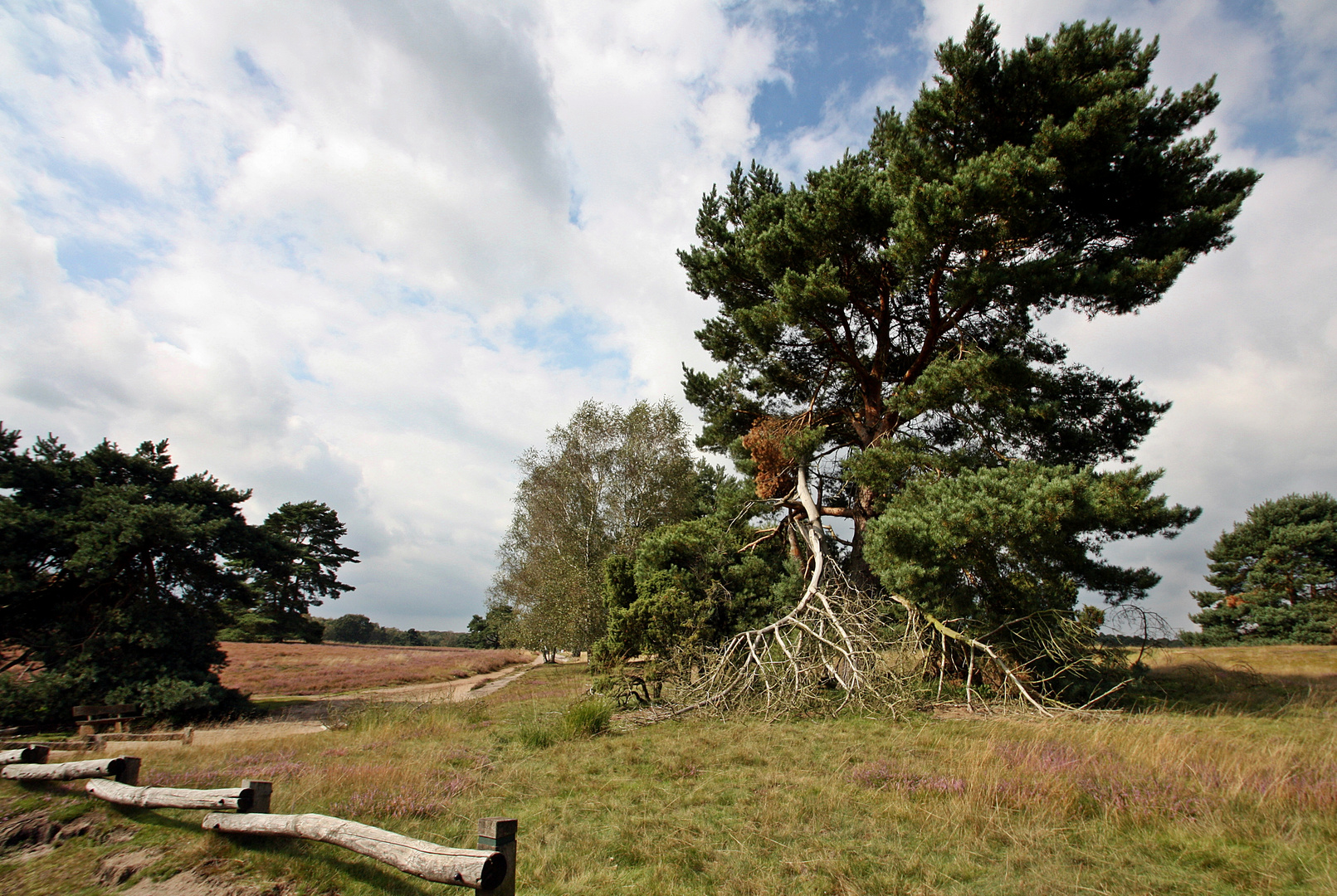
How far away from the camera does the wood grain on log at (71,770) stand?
608 cm

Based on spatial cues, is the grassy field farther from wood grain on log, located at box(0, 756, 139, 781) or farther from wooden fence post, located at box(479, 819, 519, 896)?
wooden fence post, located at box(479, 819, 519, 896)

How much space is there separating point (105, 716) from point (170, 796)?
503 inches

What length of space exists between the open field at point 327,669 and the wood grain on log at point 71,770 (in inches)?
696

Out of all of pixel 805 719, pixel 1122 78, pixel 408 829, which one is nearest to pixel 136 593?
pixel 408 829

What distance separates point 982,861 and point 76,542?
20.3 m

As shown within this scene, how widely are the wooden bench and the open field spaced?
7.82 metres

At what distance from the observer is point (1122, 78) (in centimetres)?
1157

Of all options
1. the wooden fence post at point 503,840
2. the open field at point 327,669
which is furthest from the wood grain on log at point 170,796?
the open field at point 327,669

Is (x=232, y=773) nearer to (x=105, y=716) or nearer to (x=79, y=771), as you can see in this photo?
(x=79, y=771)

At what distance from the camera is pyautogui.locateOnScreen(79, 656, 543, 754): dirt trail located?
11.8 metres

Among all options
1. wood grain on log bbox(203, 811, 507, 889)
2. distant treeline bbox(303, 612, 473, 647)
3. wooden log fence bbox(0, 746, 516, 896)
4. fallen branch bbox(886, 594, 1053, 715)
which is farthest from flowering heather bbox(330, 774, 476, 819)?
distant treeline bbox(303, 612, 473, 647)

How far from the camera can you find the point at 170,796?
210 inches

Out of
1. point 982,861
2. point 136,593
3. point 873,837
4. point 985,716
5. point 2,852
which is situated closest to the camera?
point 982,861

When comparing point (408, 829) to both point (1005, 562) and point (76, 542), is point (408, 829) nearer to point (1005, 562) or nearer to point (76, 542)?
point (1005, 562)
